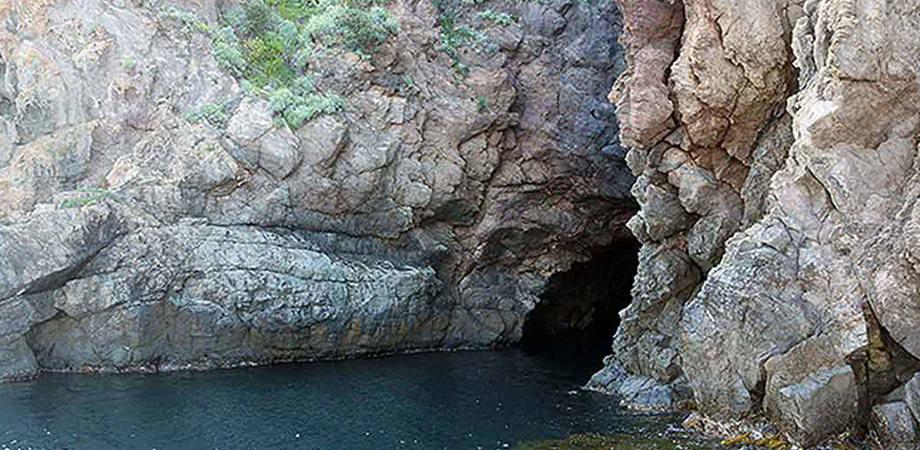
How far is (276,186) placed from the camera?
33656 millimetres

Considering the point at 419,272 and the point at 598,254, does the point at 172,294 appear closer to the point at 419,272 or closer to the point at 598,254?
the point at 419,272

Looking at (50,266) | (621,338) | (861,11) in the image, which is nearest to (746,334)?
(861,11)

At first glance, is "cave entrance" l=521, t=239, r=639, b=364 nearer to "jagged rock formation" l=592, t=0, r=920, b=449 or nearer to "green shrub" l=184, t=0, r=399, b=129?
"green shrub" l=184, t=0, r=399, b=129

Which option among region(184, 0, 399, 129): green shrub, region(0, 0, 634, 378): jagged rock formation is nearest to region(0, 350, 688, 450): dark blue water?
region(0, 0, 634, 378): jagged rock formation

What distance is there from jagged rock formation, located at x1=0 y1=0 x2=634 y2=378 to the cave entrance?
4095mm

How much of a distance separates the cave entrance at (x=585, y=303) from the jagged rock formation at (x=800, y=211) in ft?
51.4

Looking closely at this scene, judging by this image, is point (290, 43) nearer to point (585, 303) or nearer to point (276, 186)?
point (276, 186)

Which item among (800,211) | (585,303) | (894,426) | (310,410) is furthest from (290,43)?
(894,426)

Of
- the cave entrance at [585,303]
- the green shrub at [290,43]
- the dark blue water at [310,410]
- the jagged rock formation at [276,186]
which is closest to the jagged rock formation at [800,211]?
the dark blue water at [310,410]

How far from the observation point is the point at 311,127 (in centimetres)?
3409

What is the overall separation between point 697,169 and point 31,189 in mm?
22920

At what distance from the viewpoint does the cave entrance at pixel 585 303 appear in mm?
43812

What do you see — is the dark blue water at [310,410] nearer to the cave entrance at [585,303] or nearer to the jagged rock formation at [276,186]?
the jagged rock formation at [276,186]

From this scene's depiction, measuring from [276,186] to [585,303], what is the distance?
2222cm
